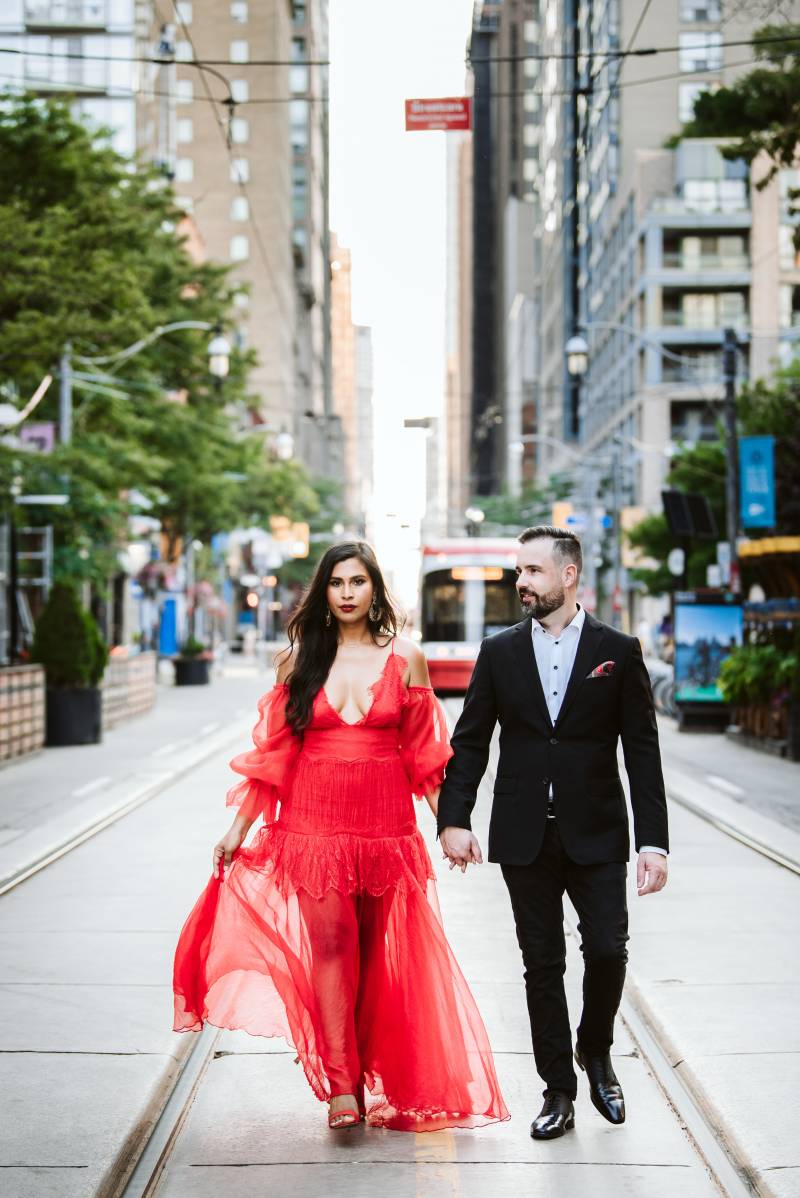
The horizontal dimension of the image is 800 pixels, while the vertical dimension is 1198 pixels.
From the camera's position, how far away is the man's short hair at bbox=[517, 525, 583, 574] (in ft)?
17.0

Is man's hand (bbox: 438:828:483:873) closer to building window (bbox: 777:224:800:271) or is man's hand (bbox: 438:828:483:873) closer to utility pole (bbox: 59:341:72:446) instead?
utility pole (bbox: 59:341:72:446)

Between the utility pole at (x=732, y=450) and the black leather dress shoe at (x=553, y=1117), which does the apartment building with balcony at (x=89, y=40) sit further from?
the black leather dress shoe at (x=553, y=1117)

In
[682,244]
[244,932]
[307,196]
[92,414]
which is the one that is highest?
[307,196]

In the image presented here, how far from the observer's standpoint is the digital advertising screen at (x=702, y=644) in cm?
2559

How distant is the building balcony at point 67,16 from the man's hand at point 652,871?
2280 inches

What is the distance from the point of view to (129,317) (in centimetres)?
2417

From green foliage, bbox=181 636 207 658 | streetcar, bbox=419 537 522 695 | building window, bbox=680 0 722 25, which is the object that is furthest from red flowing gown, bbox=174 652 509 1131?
building window, bbox=680 0 722 25

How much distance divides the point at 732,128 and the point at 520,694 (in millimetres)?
14746

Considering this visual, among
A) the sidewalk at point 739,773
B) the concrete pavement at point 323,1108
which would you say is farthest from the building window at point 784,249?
the concrete pavement at point 323,1108

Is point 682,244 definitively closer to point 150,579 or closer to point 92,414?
point 150,579

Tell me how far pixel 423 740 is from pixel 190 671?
127 feet

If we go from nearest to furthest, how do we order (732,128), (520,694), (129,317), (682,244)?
(520,694)
(732,128)
(129,317)
(682,244)

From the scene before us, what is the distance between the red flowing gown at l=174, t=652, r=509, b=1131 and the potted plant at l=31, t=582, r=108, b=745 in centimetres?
1729

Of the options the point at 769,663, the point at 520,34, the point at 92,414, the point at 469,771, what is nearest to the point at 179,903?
the point at 469,771
